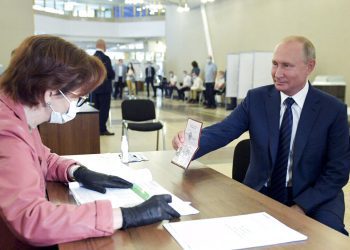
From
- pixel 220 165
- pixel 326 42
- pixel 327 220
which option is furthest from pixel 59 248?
pixel 326 42

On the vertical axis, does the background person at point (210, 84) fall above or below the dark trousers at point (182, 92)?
above

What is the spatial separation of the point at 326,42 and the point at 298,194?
25.0 ft

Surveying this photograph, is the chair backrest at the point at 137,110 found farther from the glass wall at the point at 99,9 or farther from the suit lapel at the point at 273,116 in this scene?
the glass wall at the point at 99,9

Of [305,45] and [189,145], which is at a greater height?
[305,45]

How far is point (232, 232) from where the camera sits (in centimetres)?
116

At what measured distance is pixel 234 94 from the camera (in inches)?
428

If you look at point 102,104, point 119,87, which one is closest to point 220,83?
point 119,87

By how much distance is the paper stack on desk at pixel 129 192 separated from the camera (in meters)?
1.37

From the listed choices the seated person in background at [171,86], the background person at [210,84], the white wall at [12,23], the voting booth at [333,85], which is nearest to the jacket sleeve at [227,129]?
the white wall at [12,23]

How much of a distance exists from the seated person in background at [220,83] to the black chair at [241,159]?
9.79m

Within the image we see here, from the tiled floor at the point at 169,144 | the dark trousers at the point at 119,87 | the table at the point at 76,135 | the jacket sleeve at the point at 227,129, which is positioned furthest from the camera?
the dark trousers at the point at 119,87

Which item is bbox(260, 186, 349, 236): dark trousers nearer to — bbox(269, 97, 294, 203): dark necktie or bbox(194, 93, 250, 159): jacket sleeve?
bbox(269, 97, 294, 203): dark necktie

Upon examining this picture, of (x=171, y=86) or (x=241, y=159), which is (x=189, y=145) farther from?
(x=171, y=86)

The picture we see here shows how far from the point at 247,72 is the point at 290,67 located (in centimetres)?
844
